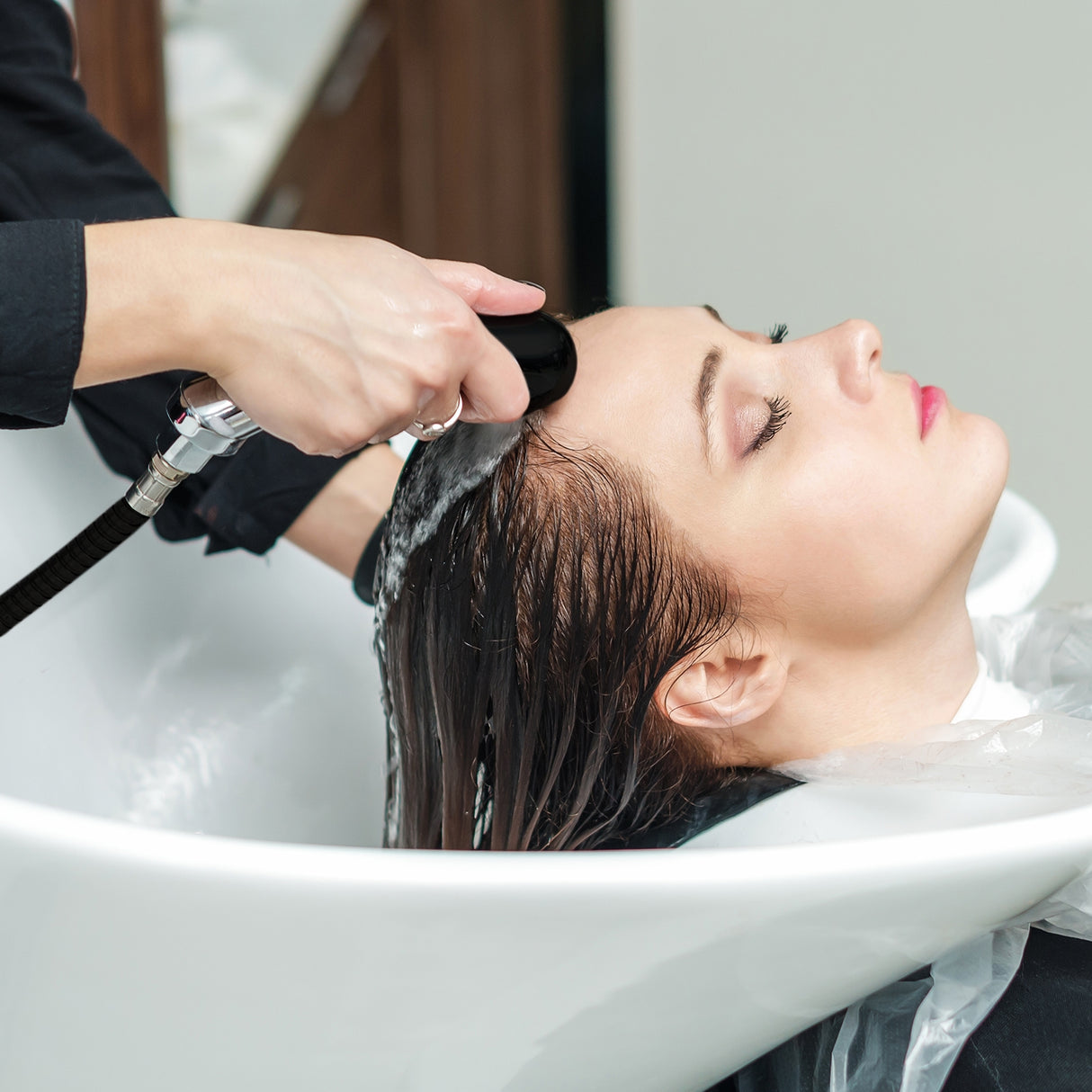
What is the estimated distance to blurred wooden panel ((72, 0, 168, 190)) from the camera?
1.63 meters

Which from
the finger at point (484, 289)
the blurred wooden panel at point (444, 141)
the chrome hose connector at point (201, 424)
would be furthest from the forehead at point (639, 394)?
the blurred wooden panel at point (444, 141)

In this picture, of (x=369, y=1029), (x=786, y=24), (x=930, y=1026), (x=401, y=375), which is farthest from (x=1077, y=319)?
(x=369, y=1029)

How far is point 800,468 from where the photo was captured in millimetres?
763

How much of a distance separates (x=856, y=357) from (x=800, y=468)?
0.10 metres

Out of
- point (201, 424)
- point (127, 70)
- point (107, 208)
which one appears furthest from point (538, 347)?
point (127, 70)

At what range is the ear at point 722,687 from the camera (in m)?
0.80

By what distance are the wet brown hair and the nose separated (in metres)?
0.17

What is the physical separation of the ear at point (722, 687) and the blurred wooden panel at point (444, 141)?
1849 mm

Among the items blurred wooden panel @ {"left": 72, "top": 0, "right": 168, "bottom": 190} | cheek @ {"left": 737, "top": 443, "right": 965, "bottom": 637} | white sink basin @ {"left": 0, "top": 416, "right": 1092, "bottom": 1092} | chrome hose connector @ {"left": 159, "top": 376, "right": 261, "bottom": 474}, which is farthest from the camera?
blurred wooden panel @ {"left": 72, "top": 0, "right": 168, "bottom": 190}

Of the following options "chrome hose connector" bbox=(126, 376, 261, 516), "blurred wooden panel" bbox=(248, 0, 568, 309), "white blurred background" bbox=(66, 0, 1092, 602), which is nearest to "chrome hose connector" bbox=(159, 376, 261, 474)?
"chrome hose connector" bbox=(126, 376, 261, 516)

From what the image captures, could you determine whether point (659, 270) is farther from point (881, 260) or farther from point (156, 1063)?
point (156, 1063)

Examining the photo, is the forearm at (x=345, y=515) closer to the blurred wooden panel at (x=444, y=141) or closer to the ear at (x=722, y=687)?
the ear at (x=722, y=687)

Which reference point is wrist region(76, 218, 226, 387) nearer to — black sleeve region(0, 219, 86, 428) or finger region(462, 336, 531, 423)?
black sleeve region(0, 219, 86, 428)

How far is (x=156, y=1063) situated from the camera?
0.57 m
